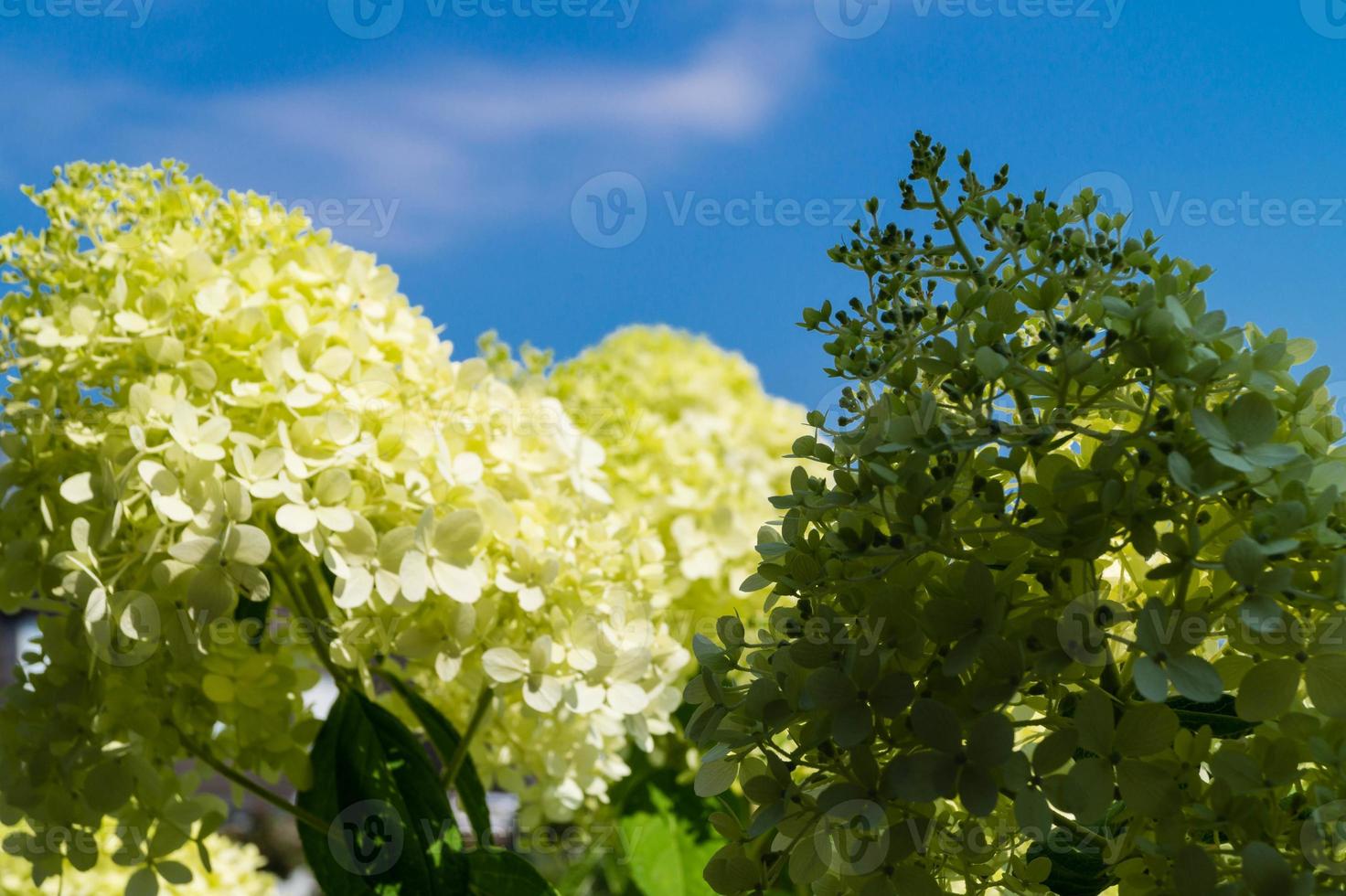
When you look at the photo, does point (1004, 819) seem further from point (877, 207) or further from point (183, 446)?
point (183, 446)

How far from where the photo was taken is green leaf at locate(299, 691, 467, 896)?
0.98 metres

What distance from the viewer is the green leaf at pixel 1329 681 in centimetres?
54

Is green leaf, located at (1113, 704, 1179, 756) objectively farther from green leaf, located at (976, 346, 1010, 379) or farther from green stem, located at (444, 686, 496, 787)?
green stem, located at (444, 686, 496, 787)

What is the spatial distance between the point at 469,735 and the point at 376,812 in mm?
110

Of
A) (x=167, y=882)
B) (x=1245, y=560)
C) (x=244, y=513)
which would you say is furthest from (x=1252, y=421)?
(x=167, y=882)

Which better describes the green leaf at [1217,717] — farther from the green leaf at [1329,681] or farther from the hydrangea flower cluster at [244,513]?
the hydrangea flower cluster at [244,513]

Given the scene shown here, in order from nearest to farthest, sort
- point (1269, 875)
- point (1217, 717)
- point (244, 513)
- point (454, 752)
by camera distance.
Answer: point (1269, 875) → point (1217, 717) → point (244, 513) → point (454, 752)

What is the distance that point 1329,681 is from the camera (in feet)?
1.77

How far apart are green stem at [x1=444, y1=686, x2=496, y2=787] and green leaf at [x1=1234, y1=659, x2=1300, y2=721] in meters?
0.69

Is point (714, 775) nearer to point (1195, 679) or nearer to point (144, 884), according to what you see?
point (1195, 679)

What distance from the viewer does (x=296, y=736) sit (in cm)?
102

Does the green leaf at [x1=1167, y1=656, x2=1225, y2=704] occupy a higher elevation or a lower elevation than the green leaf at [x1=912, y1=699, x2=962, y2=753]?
higher

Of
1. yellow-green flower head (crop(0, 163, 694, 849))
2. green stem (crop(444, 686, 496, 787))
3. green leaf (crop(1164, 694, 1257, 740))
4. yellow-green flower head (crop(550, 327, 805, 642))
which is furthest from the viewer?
yellow-green flower head (crop(550, 327, 805, 642))

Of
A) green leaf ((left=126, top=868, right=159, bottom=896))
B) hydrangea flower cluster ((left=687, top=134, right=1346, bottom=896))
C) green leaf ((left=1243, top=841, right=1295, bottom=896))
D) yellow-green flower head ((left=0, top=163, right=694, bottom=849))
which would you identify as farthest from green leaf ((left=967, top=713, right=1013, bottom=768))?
green leaf ((left=126, top=868, right=159, bottom=896))
